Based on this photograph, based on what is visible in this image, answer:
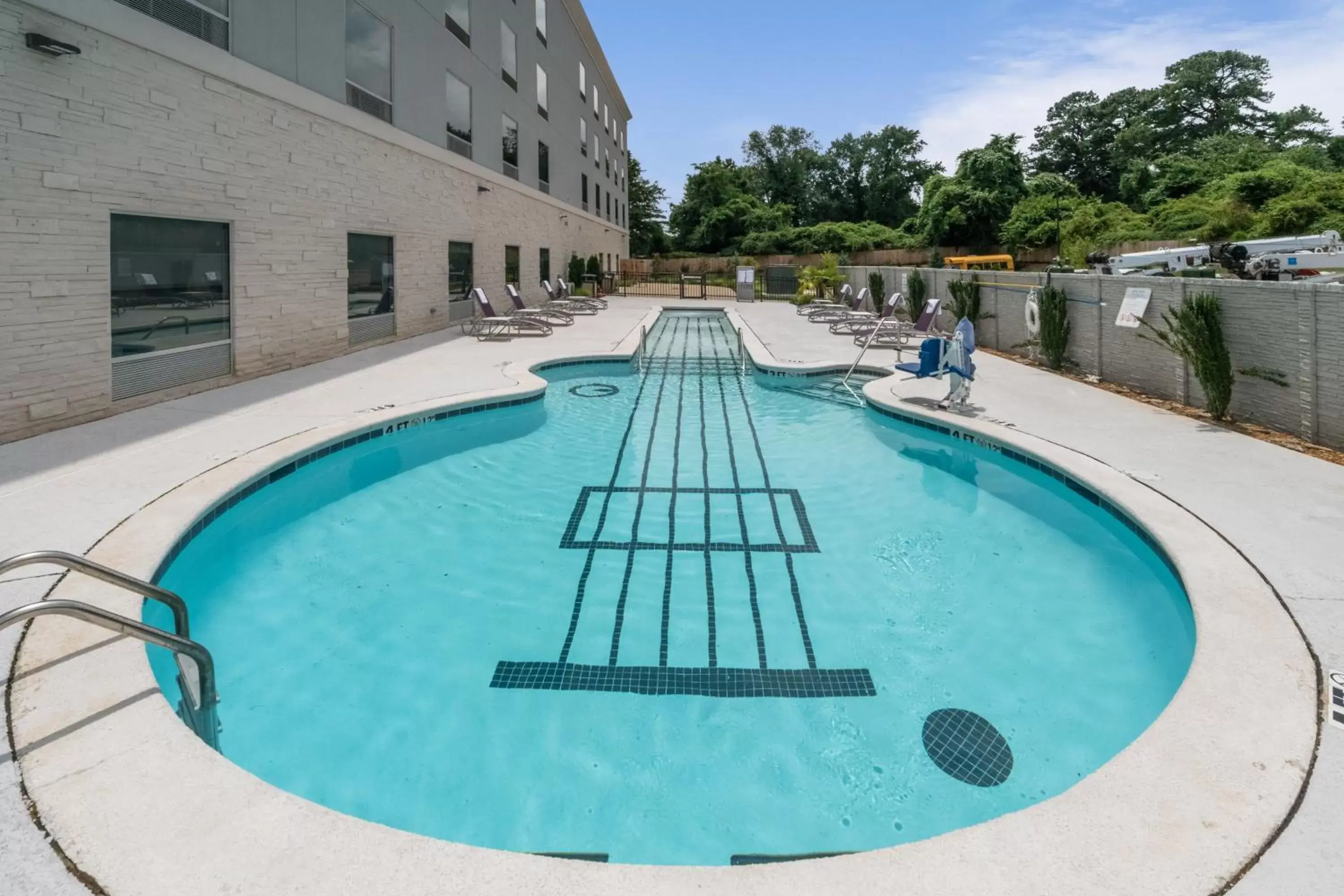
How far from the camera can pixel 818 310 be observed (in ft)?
67.3

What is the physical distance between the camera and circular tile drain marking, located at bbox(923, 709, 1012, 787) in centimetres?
296

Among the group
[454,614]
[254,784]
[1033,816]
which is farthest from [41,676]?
[1033,816]

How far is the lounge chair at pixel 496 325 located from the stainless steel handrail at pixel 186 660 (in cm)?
1198

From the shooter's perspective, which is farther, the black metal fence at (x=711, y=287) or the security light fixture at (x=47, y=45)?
the black metal fence at (x=711, y=287)

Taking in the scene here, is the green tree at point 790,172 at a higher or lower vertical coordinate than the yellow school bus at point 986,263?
higher

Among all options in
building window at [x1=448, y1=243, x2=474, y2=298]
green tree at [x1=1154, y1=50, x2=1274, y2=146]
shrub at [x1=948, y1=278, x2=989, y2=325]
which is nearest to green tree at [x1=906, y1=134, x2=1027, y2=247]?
green tree at [x1=1154, y1=50, x2=1274, y2=146]

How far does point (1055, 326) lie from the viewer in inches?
428

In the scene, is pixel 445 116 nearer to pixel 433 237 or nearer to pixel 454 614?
pixel 433 237

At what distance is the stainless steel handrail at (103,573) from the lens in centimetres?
245

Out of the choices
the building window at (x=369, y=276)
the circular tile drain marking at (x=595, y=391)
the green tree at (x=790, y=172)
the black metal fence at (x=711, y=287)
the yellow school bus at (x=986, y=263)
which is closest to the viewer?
the circular tile drain marking at (x=595, y=391)

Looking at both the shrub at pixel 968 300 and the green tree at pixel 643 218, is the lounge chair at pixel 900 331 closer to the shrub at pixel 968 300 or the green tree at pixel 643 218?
the shrub at pixel 968 300

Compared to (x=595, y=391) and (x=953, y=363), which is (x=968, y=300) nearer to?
(x=953, y=363)

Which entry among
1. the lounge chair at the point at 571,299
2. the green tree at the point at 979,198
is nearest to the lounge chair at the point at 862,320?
the lounge chair at the point at 571,299

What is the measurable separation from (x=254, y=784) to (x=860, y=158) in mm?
62219
